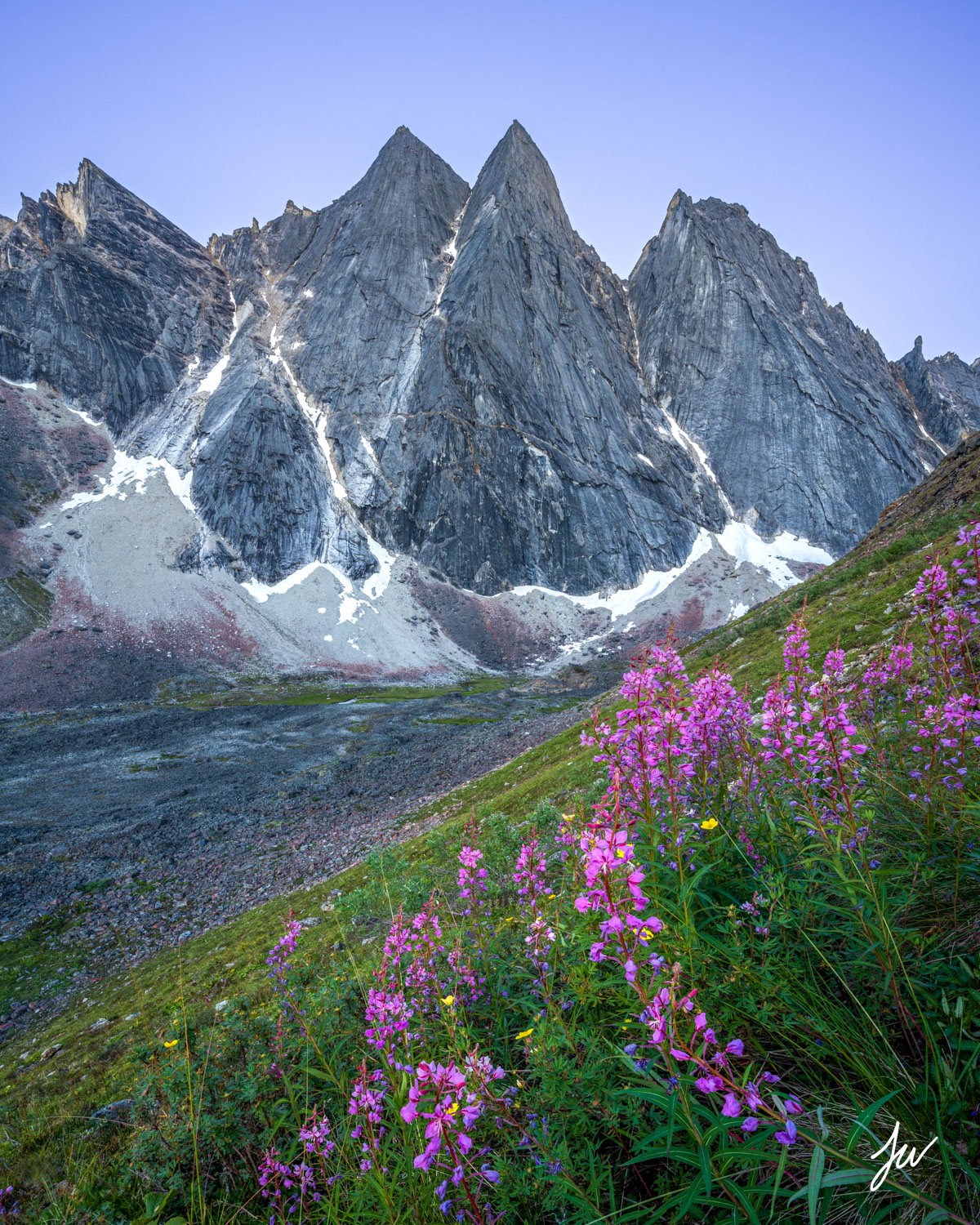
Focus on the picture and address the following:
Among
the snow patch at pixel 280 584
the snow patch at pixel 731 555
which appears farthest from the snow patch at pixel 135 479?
the snow patch at pixel 731 555

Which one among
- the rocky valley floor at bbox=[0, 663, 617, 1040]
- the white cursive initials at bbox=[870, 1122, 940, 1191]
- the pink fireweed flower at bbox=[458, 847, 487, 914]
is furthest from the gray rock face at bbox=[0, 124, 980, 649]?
the white cursive initials at bbox=[870, 1122, 940, 1191]

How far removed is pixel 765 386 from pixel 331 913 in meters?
149

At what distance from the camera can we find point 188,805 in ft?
95.7

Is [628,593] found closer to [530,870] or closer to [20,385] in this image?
[530,870]

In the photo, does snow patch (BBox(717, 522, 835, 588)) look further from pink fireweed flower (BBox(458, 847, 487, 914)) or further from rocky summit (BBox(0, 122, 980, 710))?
pink fireweed flower (BBox(458, 847, 487, 914))

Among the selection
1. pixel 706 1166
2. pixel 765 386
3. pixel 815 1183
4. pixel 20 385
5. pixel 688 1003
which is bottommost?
pixel 706 1166

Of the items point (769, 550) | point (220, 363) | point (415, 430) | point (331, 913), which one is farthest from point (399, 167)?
point (331, 913)

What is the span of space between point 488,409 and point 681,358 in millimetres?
63257

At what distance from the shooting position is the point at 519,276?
121 m

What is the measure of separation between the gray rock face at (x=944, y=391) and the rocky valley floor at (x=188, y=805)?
15934 cm

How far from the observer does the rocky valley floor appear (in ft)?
56.9

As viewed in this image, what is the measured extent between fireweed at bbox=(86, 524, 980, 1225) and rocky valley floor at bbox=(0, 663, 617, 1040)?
16.4 metres

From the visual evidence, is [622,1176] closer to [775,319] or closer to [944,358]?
[775,319]

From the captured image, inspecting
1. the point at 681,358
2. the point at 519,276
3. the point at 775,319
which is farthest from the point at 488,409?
the point at 775,319
